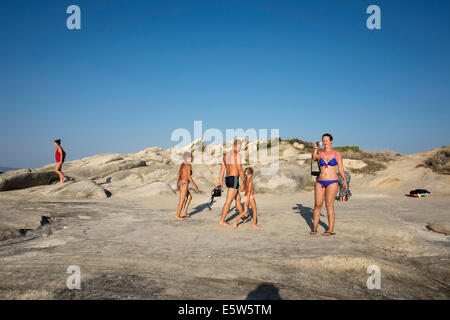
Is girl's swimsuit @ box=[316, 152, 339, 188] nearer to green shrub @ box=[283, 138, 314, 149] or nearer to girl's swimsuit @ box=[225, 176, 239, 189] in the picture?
girl's swimsuit @ box=[225, 176, 239, 189]

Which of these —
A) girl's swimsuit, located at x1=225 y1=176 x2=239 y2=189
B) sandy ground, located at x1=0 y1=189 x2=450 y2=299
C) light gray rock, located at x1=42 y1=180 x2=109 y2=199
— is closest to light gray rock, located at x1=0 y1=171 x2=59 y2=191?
light gray rock, located at x1=42 y1=180 x2=109 y2=199

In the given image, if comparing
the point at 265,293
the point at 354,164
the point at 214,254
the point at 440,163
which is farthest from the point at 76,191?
the point at 440,163

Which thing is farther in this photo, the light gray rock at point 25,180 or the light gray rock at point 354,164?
the light gray rock at point 354,164

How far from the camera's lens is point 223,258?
4.40 meters

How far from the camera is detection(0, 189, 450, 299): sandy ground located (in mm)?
3268

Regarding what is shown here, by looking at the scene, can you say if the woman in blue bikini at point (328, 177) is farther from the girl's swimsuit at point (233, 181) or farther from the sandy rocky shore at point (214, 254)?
the girl's swimsuit at point (233, 181)

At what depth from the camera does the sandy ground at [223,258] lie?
10.7 ft

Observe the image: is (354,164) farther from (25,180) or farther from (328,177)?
(25,180)

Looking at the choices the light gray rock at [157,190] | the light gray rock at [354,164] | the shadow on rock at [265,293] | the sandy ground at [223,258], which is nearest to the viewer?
the shadow on rock at [265,293]

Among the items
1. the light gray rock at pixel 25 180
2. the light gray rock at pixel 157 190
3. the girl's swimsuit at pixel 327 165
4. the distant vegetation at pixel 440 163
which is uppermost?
the girl's swimsuit at pixel 327 165

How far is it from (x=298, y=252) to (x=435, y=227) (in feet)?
11.5

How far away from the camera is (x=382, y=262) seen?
13.8ft

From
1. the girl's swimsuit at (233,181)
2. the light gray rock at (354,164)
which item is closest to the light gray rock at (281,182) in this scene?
the light gray rock at (354,164)
